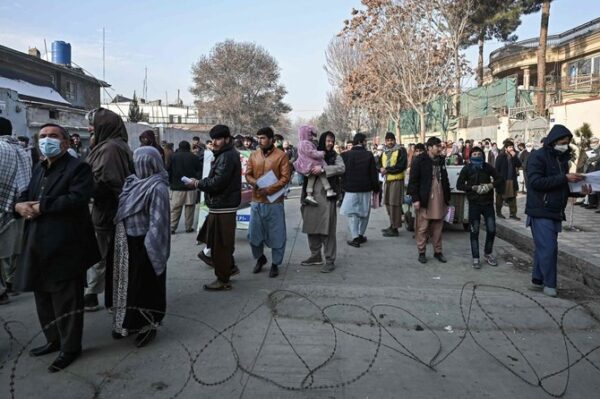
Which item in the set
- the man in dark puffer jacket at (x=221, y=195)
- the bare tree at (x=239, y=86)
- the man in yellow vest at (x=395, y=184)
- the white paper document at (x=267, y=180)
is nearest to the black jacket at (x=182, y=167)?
the white paper document at (x=267, y=180)

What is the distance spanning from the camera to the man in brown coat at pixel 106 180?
420 centimetres

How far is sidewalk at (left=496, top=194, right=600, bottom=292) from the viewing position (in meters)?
6.00

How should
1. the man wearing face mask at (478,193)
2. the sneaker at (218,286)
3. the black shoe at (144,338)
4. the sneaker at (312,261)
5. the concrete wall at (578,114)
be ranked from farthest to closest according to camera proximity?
1. the concrete wall at (578,114)
2. the sneaker at (312,261)
3. the man wearing face mask at (478,193)
4. the sneaker at (218,286)
5. the black shoe at (144,338)

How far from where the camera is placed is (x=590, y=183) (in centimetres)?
492

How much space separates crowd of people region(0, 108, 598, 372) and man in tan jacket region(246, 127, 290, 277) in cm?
1

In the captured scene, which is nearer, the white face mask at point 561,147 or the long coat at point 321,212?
the white face mask at point 561,147

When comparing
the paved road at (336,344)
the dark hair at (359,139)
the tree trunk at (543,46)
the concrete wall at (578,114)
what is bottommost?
the paved road at (336,344)

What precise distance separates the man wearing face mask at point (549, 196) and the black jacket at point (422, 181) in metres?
1.50

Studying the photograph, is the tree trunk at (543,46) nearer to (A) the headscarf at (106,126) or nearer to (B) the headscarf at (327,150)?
(B) the headscarf at (327,150)

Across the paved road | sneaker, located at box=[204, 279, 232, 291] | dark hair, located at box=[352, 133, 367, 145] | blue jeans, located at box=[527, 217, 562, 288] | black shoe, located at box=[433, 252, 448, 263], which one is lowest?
the paved road

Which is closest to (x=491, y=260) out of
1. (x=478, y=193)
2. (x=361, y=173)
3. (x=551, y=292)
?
(x=478, y=193)

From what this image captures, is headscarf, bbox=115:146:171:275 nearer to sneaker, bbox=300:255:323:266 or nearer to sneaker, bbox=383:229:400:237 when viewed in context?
sneaker, bbox=300:255:323:266

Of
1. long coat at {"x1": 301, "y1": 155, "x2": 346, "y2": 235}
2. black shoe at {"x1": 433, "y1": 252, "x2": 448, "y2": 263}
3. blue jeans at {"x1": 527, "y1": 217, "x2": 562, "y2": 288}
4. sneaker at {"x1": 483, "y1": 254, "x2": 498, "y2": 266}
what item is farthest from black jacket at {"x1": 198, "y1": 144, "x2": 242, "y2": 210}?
sneaker at {"x1": 483, "y1": 254, "x2": 498, "y2": 266}

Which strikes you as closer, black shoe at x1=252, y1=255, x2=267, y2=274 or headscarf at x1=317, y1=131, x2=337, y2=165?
black shoe at x1=252, y1=255, x2=267, y2=274
